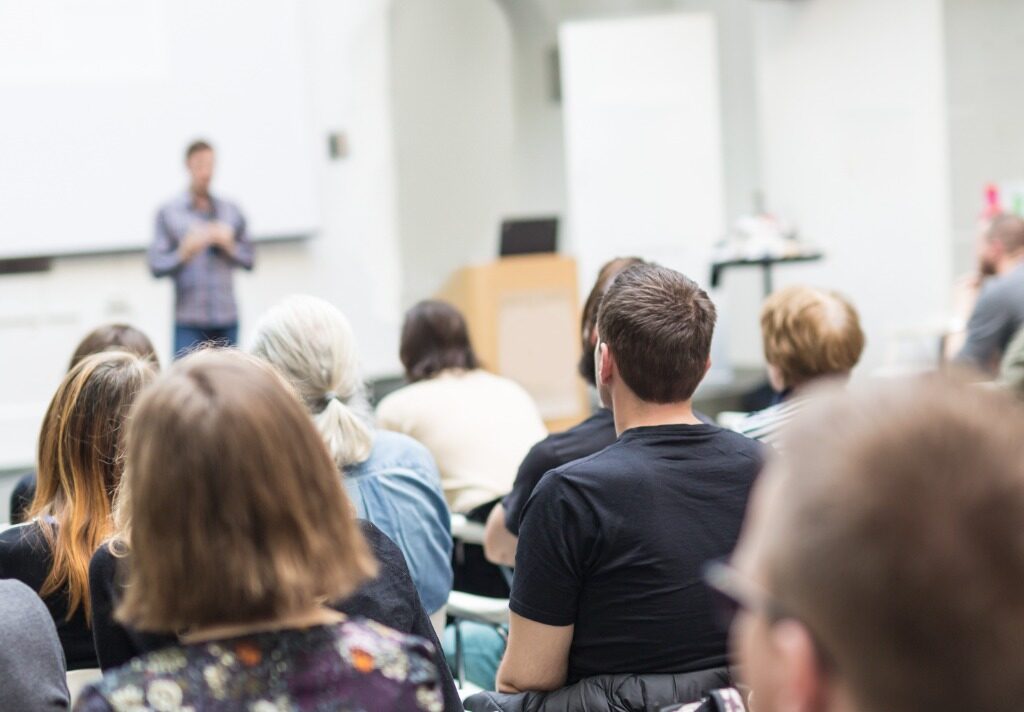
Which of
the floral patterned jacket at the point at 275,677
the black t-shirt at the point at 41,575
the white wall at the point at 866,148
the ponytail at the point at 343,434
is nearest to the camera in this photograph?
the floral patterned jacket at the point at 275,677

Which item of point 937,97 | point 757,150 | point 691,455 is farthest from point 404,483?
point 757,150

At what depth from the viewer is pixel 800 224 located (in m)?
8.45

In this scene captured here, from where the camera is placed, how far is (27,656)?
5.02 ft

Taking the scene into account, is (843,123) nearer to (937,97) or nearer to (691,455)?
(937,97)

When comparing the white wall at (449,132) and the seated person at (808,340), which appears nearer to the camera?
the seated person at (808,340)

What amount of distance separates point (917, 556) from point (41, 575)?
1.61m

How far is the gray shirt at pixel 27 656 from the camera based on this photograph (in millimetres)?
1503

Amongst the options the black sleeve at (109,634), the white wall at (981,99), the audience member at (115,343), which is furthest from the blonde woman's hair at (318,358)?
the white wall at (981,99)

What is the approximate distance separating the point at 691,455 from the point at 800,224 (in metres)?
6.83

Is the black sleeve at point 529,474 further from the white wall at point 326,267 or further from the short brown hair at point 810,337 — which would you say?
the white wall at point 326,267

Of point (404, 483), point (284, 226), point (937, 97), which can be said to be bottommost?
point (404, 483)

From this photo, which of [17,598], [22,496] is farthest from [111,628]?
[22,496]

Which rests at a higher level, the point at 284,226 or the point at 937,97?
the point at 937,97

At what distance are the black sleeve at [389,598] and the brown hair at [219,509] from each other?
1.60 ft
